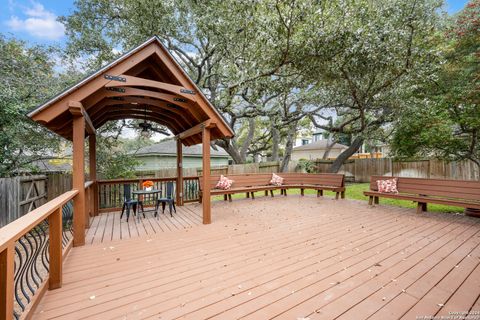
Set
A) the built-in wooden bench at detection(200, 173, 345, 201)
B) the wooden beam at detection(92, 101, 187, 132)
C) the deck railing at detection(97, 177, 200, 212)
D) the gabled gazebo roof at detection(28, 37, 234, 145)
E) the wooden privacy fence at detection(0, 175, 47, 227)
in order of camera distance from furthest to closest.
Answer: the built-in wooden bench at detection(200, 173, 345, 201), the deck railing at detection(97, 177, 200, 212), the wooden beam at detection(92, 101, 187, 132), the wooden privacy fence at detection(0, 175, 47, 227), the gabled gazebo roof at detection(28, 37, 234, 145)

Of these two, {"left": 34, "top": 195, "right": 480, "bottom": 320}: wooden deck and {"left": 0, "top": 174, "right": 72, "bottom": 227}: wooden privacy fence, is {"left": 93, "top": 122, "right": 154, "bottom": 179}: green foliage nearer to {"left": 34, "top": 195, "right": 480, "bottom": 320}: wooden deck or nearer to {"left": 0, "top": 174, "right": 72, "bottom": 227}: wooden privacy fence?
{"left": 0, "top": 174, "right": 72, "bottom": 227}: wooden privacy fence

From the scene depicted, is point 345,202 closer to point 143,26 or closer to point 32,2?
point 143,26

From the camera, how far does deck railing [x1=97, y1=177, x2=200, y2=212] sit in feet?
21.8

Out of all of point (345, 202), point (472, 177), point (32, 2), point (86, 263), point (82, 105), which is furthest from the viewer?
point (472, 177)

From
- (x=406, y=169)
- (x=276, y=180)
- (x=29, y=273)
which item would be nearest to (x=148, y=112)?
(x=29, y=273)

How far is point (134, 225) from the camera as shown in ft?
16.9

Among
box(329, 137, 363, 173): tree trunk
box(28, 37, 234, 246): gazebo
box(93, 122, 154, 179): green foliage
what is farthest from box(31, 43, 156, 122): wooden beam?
box(329, 137, 363, 173): tree trunk

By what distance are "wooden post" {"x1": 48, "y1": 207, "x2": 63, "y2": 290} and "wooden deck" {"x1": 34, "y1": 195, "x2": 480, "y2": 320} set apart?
5.5 inches

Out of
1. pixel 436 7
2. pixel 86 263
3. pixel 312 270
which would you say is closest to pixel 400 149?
pixel 436 7

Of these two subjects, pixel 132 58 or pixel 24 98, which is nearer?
pixel 132 58

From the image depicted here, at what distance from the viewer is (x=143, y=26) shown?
25.9 ft

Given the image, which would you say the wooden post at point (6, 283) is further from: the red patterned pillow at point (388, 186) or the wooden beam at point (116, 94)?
the red patterned pillow at point (388, 186)

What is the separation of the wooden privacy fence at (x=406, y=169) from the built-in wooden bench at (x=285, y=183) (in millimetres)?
4784

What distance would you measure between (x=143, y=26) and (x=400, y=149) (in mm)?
9959
